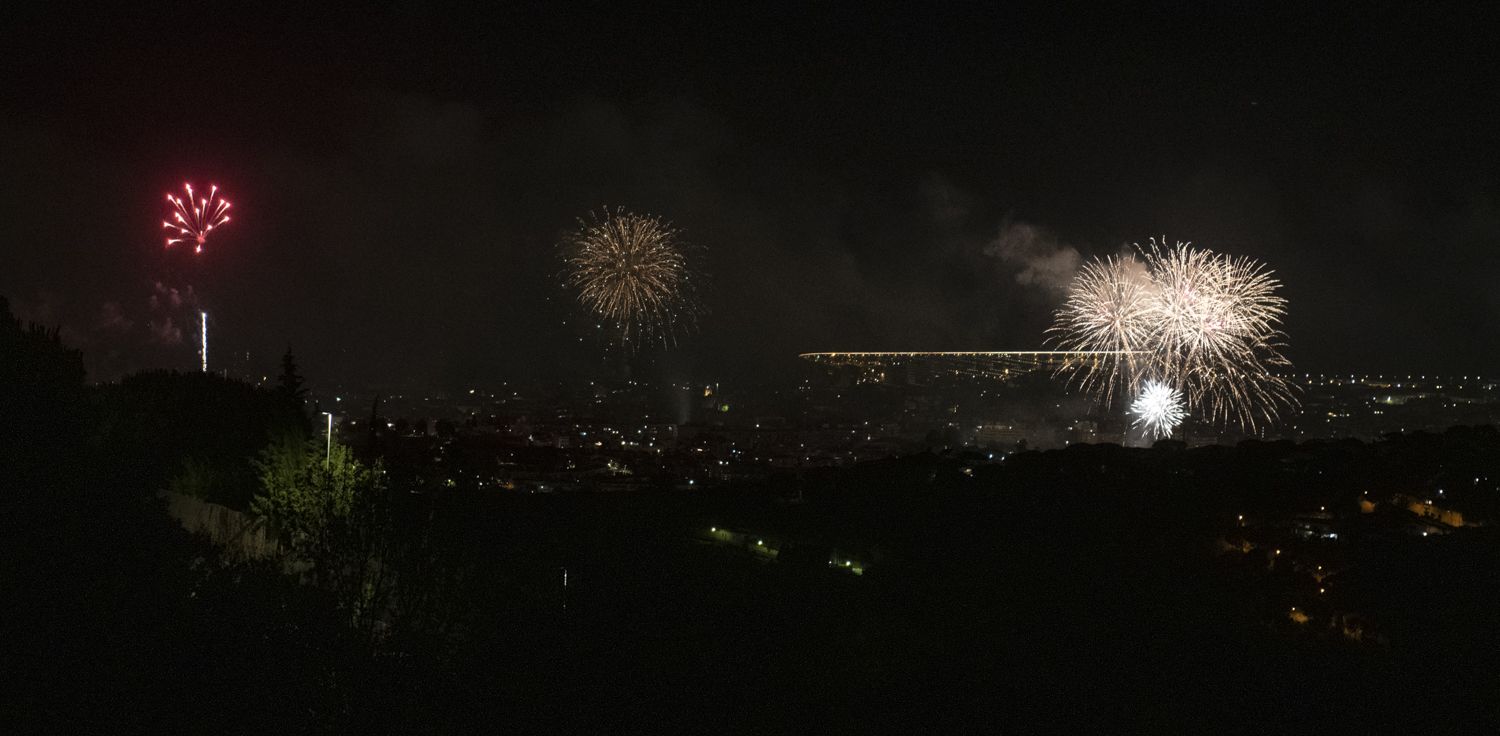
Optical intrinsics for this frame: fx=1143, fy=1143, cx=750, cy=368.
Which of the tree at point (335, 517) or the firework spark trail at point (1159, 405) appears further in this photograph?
the firework spark trail at point (1159, 405)

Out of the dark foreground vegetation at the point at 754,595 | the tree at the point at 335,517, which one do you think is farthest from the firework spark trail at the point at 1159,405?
the tree at the point at 335,517

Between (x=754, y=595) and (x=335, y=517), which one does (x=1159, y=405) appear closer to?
(x=754, y=595)

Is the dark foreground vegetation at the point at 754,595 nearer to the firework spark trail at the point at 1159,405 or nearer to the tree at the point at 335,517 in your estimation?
the tree at the point at 335,517

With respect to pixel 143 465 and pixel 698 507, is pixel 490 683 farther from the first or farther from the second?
pixel 698 507

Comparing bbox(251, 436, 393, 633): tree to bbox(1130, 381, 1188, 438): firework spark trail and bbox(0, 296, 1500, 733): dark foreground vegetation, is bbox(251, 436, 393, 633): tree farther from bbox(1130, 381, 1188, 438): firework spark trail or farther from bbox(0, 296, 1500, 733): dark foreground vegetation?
bbox(1130, 381, 1188, 438): firework spark trail

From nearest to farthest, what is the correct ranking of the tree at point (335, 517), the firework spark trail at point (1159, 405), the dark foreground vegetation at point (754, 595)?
the dark foreground vegetation at point (754, 595)
the tree at point (335, 517)
the firework spark trail at point (1159, 405)

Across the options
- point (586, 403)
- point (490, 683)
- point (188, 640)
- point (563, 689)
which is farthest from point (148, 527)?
point (586, 403)

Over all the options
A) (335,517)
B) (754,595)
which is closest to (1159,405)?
(754,595)
